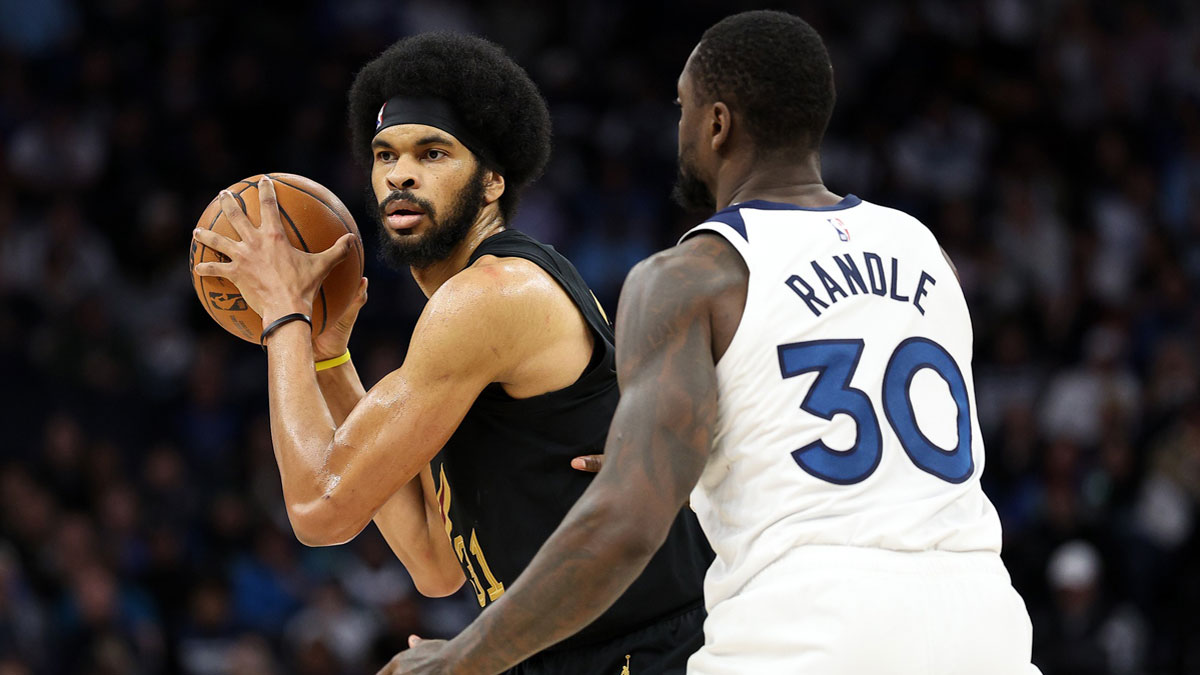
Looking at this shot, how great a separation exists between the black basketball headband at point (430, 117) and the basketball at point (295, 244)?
0.96 ft

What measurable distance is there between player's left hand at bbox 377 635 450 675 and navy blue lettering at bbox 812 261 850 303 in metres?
1.07

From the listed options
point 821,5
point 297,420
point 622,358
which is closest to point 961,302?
point 622,358

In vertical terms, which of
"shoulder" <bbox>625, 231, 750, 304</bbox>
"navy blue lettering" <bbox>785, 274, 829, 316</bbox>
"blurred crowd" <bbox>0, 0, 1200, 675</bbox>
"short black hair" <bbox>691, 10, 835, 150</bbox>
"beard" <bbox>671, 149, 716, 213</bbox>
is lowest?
"blurred crowd" <bbox>0, 0, 1200, 675</bbox>

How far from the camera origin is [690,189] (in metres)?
3.26

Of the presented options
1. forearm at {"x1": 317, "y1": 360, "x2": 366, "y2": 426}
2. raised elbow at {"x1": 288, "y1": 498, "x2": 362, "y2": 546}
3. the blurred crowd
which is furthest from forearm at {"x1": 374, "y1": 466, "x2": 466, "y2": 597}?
the blurred crowd

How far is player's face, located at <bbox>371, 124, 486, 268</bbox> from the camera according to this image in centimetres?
402

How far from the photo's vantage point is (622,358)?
9.36 ft

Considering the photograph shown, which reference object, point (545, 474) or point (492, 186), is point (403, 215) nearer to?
point (492, 186)

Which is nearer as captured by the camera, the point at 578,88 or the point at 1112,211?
the point at 1112,211

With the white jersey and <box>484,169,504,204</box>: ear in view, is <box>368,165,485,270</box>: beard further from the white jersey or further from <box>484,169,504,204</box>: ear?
the white jersey

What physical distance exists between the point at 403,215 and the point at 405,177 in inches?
4.2

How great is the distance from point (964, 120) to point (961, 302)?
10.1m

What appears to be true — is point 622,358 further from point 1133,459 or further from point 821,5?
point 821,5

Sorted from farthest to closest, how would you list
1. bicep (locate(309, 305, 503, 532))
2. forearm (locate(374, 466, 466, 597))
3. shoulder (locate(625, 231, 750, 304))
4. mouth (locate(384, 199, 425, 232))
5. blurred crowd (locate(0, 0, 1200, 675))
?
blurred crowd (locate(0, 0, 1200, 675)), forearm (locate(374, 466, 466, 597)), mouth (locate(384, 199, 425, 232)), bicep (locate(309, 305, 503, 532)), shoulder (locate(625, 231, 750, 304))
